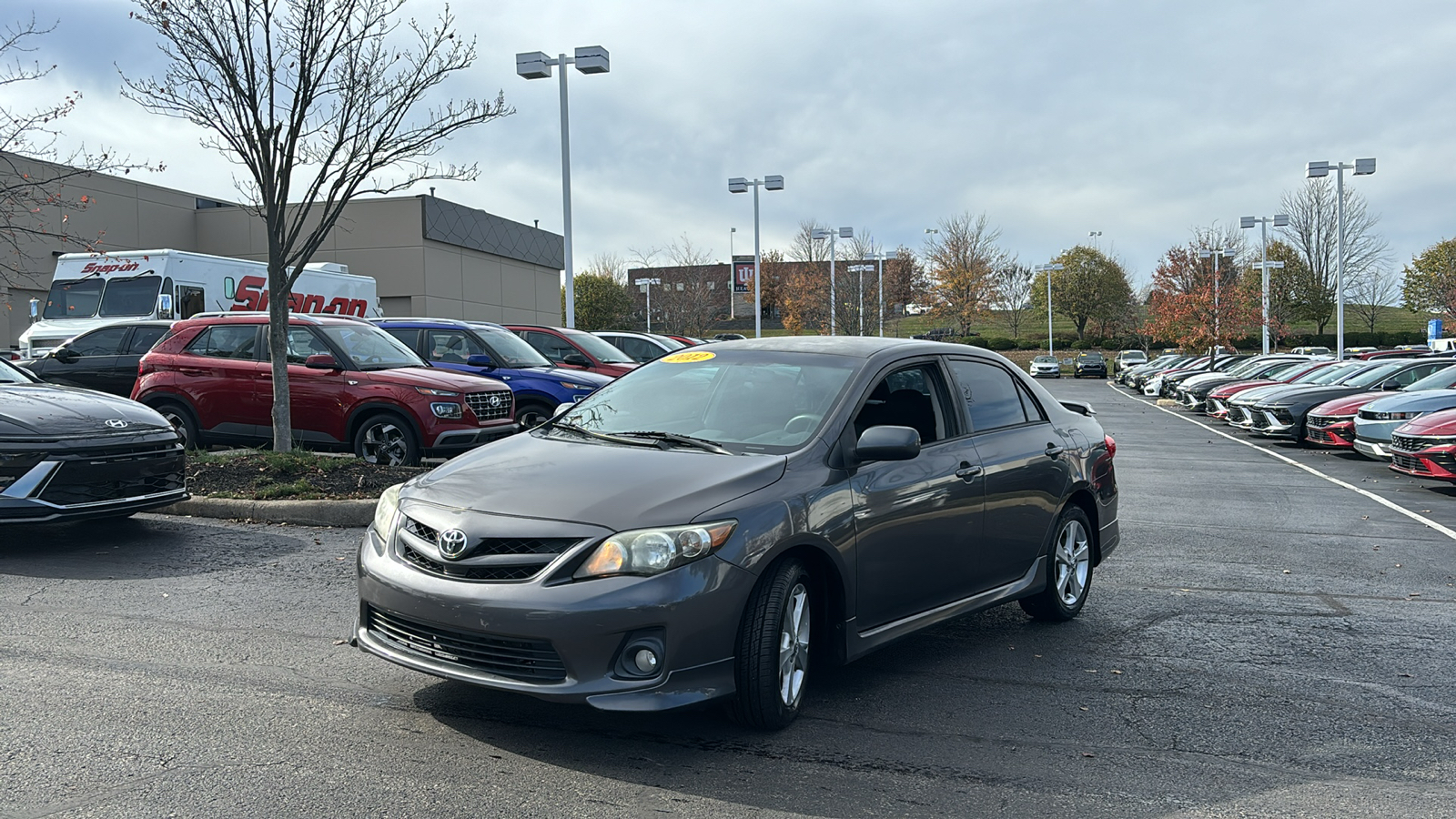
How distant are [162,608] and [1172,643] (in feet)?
17.3

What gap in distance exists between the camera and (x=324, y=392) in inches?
462

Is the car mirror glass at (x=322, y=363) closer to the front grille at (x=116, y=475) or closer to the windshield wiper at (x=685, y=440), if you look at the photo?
the front grille at (x=116, y=475)

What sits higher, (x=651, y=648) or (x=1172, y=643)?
(x=651, y=648)

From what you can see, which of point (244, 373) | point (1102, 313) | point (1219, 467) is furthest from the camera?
point (1102, 313)

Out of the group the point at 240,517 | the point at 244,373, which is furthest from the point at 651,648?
the point at 244,373

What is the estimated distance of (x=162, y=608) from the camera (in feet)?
20.4

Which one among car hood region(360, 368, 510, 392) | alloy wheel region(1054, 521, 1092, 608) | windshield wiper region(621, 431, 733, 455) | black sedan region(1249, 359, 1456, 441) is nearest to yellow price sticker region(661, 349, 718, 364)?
windshield wiper region(621, 431, 733, 455)

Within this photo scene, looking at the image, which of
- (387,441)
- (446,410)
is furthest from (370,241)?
(446,410)

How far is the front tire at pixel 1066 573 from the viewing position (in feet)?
20.7

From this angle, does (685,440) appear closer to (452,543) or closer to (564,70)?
(452,543)

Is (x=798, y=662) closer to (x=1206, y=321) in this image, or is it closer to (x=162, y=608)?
(x=162, y=608)

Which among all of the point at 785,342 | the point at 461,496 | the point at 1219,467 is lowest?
the point at 1219,467

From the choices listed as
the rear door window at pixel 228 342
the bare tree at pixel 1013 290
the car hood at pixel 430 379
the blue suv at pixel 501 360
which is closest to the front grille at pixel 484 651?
the car hood at pixel 430 379

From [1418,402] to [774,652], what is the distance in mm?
14936
